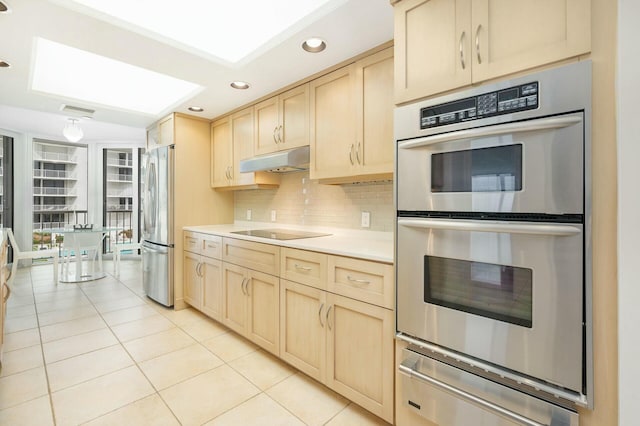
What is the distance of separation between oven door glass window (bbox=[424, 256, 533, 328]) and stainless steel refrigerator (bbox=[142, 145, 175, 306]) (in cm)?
297

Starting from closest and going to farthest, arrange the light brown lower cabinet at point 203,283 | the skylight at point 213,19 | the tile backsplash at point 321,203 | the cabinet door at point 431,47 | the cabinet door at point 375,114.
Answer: the cabinet door at point 431,47 < the skylight at point 213,19 < the cabinet door at point 375,114 < the tile backsplash at point 321,203 < the light brown lower cabinet at point 203,283

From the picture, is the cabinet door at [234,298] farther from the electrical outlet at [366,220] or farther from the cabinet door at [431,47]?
the cabinet door at [431,47]

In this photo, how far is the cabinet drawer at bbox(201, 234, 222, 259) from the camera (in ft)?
9.47

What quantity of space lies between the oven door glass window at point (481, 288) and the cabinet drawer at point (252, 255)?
1172 mm

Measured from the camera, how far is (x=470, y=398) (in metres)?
1.28

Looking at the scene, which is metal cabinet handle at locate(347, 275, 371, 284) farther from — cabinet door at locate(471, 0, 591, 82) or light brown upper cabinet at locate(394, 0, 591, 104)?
cabinet door at locate(471, 0, 591, 82)

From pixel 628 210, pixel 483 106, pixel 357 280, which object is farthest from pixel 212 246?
pixel 628 210

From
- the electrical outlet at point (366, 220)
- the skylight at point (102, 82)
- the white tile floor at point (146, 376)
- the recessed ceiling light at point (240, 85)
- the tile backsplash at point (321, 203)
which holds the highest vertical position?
the skylight at point (102, 82)

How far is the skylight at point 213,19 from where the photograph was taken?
6.06ft

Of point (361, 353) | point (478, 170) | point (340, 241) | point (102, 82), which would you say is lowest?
point (361, 353)

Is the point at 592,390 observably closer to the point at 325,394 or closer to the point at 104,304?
the point at 325,394

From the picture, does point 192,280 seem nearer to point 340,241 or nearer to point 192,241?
point 192,241

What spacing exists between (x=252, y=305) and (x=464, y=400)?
5.48 ft

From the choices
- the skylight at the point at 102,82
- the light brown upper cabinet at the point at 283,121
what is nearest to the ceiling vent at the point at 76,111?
the skylight at the point at 102,82
